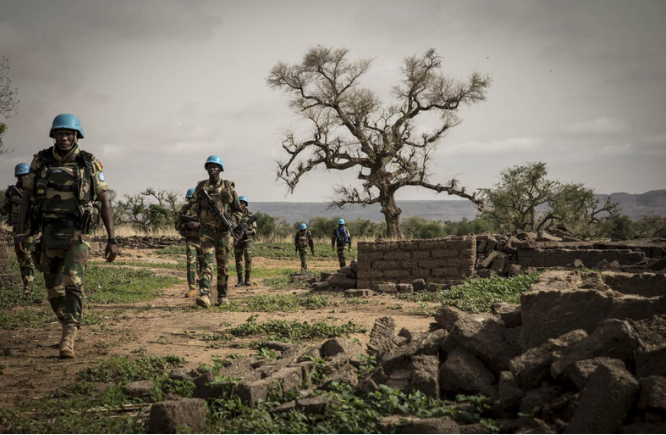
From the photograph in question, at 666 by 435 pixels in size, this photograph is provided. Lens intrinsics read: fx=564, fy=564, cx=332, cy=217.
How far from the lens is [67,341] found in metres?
5.81

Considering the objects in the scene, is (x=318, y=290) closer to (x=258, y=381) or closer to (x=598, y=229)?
(x=258, y=381)

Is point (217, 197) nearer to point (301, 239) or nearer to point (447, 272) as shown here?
point (447, 272)

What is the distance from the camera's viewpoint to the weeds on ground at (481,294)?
9172 mm

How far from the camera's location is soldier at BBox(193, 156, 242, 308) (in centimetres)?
968

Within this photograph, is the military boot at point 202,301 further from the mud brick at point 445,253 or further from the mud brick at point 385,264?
the mud brick at point 445,253

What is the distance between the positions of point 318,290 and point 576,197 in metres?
24.9

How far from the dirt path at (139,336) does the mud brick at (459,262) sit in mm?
2347

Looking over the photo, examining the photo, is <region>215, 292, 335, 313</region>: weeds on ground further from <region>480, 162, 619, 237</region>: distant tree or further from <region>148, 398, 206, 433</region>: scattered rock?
<region>480, 162, 619, 237</region>: distant tree

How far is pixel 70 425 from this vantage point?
147 inches

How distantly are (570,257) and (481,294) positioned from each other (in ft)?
15.5

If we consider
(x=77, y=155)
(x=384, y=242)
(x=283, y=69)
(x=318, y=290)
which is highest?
(x=283, y=69)

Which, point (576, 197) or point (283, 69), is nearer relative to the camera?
point (576, 197)

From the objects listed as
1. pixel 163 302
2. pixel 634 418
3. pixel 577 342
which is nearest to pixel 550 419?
pixel 634 418

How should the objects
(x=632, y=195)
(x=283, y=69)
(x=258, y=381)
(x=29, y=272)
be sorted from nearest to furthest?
(x=258, y=381) < (x=29, y=272) < (x=283, y=69) < (x=632, y=195)
